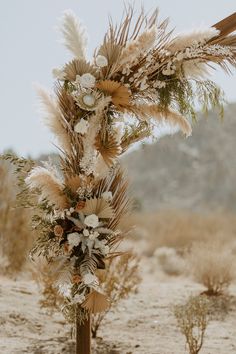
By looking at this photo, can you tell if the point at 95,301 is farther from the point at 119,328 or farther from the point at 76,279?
the point at 119,328

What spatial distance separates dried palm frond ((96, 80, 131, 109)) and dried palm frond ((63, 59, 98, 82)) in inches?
6.1

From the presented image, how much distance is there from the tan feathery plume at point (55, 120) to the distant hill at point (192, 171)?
3805 centimetres

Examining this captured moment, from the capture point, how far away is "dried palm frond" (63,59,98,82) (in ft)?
18.9

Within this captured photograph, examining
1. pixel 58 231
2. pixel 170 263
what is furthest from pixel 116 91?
pixel 170 263

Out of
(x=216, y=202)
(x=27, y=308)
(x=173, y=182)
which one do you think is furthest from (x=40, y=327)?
(x=173, y=182)

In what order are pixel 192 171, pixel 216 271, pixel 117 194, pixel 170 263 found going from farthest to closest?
pixel 192 171
pixel 170 263
pixel 216 271
pixel 117 194

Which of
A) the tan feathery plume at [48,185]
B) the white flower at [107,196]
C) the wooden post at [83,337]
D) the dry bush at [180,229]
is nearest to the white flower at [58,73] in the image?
the tan feathery plume at [48,185]

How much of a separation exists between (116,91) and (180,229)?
57.0ft

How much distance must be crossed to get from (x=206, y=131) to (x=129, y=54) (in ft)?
154

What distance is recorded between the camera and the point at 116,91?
570 centimetres

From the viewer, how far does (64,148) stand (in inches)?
231

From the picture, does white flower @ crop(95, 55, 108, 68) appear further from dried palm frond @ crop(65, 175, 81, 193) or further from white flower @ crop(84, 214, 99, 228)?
white flower @ crop(84, 214, 99, 228)

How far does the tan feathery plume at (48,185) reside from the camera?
5.57 meters

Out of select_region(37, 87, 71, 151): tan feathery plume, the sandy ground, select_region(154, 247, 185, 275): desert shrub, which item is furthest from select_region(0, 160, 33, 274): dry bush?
select_region(37, 87, 71, 151): tan feathery plume
